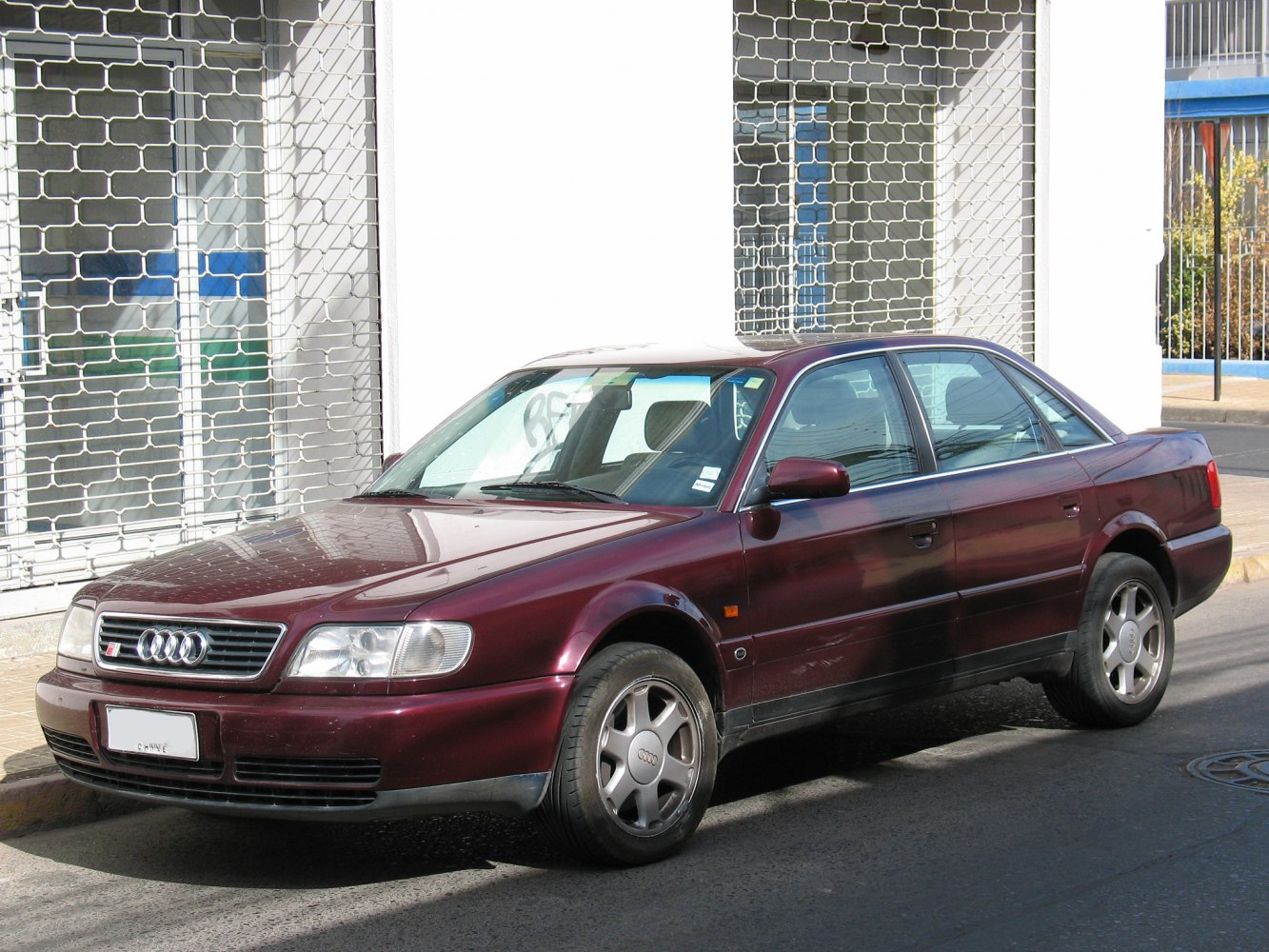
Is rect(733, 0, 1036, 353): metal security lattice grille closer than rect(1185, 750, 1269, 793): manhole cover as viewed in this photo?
No

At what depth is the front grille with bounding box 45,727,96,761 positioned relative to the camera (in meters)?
5.23

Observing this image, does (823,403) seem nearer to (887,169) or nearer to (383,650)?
(383,650)

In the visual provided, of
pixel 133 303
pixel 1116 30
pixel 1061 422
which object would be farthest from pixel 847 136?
pixel 1061 422

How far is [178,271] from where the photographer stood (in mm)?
9570

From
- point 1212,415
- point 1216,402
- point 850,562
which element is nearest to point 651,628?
point 850,562

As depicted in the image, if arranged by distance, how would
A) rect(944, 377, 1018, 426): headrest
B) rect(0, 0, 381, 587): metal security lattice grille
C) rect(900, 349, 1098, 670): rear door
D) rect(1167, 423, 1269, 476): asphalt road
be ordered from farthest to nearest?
rect(1167, 423, 1269, 476): asphalt road, rect(0, 0, 381, 587): metal security lattice grille, rect(944, 377, 1018, 426): headrest, rect(900, 349, 1098, 670): rear door

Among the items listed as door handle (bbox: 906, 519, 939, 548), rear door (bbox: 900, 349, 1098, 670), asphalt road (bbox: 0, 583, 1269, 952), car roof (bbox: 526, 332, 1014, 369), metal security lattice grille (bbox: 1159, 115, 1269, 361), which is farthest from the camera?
metal security lattice grille (bbox: 1159, 115, 1269, 361)

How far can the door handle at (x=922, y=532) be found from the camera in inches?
239

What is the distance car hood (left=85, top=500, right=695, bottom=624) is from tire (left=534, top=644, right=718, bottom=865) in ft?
1.40

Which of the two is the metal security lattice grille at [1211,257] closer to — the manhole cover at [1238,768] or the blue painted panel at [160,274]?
the blue painted panel at [160,274]

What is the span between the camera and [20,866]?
18.6ft

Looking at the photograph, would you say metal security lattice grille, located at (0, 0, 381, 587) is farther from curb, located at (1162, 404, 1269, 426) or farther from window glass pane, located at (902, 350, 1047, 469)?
curb, located at (1162, 404, 1269, 426)

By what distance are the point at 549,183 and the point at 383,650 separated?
6022mm

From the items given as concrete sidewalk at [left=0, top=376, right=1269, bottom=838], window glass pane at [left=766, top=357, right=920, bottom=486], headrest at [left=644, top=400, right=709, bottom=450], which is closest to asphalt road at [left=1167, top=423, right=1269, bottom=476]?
concrete sidewalk at [left=0, top=376, right=1269, bottom=838]
